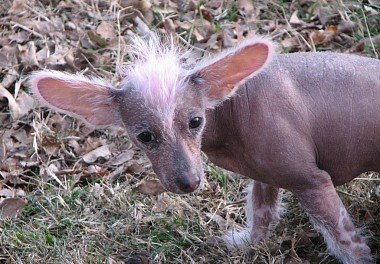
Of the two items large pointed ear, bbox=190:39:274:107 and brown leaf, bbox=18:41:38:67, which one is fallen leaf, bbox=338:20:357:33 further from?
large pointed ear, bbox=190:39:274:107

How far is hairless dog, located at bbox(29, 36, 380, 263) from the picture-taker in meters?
2.84

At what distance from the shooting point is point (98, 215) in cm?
378

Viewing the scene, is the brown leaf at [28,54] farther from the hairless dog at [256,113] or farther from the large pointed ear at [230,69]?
the large pointed ear at [230,69]

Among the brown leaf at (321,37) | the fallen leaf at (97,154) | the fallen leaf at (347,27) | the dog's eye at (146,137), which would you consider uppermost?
the dog's eye at (146,137)

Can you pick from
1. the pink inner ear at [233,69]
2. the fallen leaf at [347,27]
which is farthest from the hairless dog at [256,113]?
the fallen leaf at [347,27]

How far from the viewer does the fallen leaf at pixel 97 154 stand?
4.18 m

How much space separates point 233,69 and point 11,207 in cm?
151

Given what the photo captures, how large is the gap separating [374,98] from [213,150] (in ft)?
2.19

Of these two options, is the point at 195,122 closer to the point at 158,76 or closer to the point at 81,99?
the point at 158,76

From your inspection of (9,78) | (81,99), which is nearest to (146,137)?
(81,99)

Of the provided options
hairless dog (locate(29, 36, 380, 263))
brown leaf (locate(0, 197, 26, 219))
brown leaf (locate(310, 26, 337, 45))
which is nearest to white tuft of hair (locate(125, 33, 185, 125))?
hairless dog (locate(29, 36, 380, 263))

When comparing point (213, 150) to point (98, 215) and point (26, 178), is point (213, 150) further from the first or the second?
point (26, 178)

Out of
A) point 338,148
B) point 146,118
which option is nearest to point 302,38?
point 338,148

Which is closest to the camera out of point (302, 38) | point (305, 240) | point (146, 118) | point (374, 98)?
point (146, 118)
